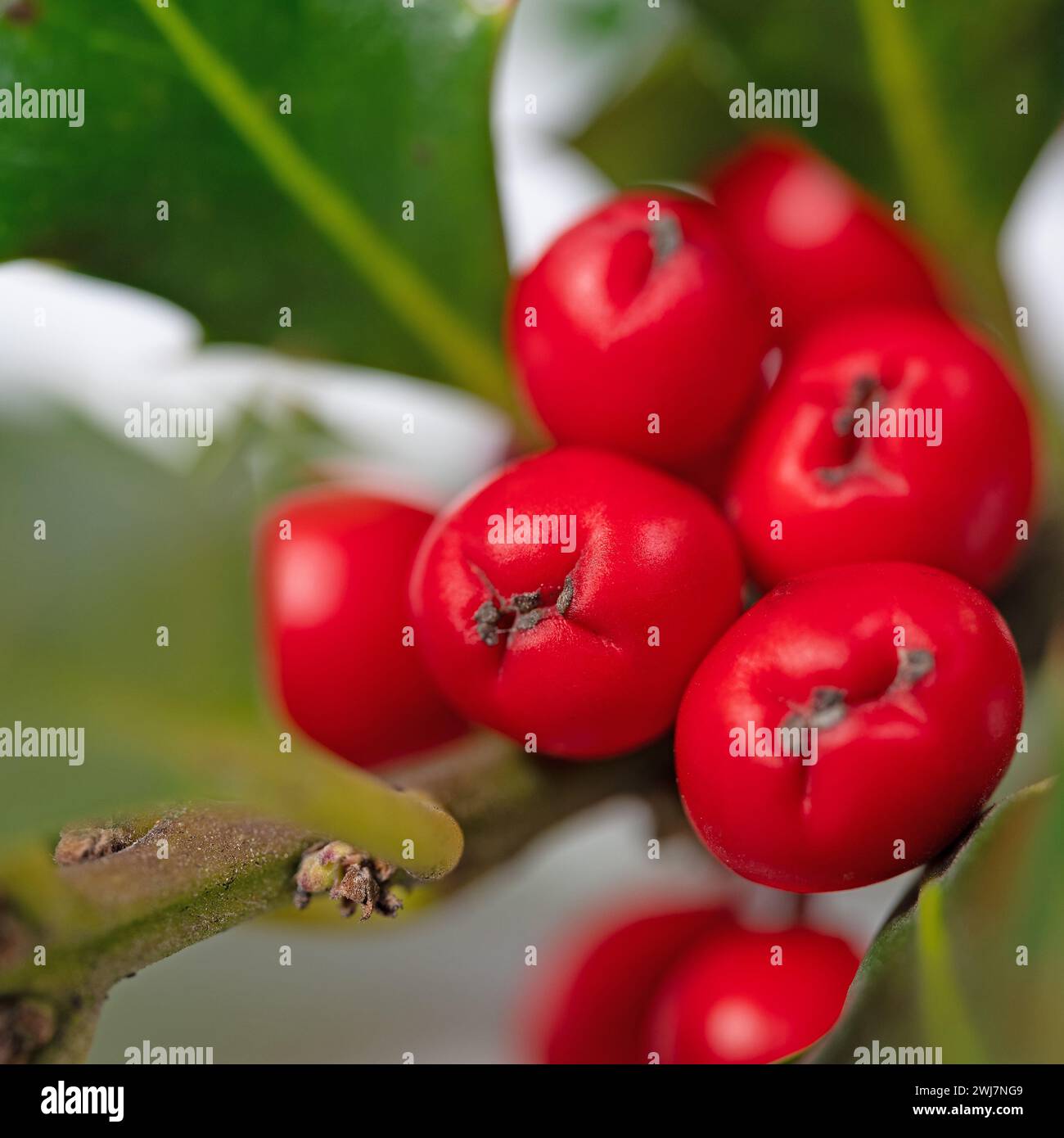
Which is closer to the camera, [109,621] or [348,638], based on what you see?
[109,621]

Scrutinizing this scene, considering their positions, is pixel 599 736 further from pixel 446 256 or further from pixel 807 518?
pixel 446 256

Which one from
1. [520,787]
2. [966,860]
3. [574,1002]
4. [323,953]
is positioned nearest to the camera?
[966,860]

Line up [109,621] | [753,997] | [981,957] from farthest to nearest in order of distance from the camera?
1. [753,997]
2. [981,957]
3. [109,621]

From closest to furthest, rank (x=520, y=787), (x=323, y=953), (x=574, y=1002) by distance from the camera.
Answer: (x=520, y=787) < (x=574, y=1002) < (x=323, y=953)

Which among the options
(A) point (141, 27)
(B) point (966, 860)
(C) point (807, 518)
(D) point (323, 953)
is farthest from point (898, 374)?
(D) point (323, 953)

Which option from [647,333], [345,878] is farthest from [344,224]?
[345,878]

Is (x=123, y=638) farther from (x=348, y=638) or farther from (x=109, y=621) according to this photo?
(x=348, y=638)

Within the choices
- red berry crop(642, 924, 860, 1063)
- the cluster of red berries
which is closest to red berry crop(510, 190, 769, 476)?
the cluster of red berries
